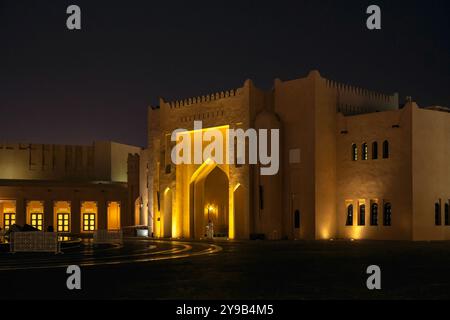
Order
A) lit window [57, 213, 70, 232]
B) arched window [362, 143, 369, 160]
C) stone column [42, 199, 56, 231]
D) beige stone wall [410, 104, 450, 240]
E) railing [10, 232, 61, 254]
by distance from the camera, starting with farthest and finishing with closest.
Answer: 1. lit window [57, 213, 70, 232]
2. stone column [42, 199, 56, 231]
3. arched window [362, 143, 369, 160]
4. beige stone wall [410, 104, 450, 240]
5. railing [10, 232, 61, 254]

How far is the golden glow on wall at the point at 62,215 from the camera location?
150ft

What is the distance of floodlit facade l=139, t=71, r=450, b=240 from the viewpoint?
2812cm

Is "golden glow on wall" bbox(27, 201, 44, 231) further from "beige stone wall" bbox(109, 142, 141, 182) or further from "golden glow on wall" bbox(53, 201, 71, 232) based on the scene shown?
"beige stone wall" bbox(109, 142, 141, 182)

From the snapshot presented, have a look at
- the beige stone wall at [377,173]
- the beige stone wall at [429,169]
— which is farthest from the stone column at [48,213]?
the beige stone wall at [429,169]

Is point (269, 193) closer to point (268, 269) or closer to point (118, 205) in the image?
point (268, 269)

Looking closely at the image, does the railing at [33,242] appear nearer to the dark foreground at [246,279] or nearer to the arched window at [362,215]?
the dark foreground at [246,279]

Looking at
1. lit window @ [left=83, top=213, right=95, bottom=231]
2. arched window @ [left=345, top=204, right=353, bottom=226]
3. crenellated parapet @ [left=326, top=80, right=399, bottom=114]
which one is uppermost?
crenellated parapet @ [left=326, top=80, right=399, bottom=114]

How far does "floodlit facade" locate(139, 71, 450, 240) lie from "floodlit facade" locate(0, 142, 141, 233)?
44.9ft

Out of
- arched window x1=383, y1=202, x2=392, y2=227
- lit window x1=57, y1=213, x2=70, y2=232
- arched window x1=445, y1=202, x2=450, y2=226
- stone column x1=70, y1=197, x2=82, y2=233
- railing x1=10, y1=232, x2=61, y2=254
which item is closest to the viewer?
railing x1=10, y1=232, x2=61, y2=254

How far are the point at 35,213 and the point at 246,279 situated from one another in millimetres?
35265

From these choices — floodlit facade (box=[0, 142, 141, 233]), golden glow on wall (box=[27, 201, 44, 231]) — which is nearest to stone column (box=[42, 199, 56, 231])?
floodlit facade (box=[0, 142, 141, 233])

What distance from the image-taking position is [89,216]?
154ft

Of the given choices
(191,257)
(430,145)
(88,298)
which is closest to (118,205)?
(430,145)
